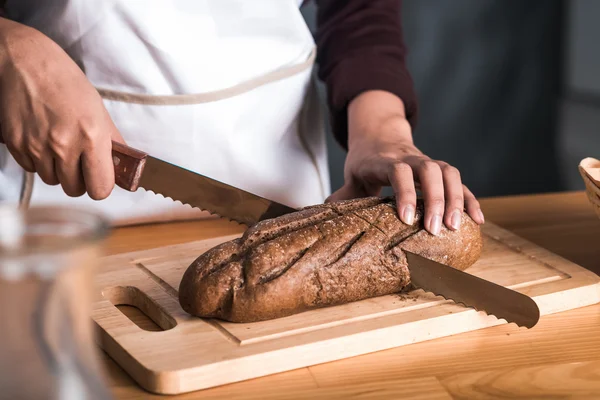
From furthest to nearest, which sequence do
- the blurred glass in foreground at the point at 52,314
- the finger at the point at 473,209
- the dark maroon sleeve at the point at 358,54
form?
the dark maroon sleeve at the point at 358,54 → the finger at the point at 473,209 → the blurred glass in foreground at the point at 52,314

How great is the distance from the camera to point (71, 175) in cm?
127

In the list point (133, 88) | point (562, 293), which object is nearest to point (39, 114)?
point (133, 88)

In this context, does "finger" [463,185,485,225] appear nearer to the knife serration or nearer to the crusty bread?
the crusty bread

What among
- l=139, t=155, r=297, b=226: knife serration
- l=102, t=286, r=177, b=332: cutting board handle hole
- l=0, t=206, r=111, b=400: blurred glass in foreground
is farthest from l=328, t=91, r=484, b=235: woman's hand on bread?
l=0, t=206, r=111, b=400: blurred glass in foreground

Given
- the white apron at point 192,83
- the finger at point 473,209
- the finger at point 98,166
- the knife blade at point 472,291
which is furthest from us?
the white apron at point 192,83

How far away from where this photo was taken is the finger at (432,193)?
1.27m

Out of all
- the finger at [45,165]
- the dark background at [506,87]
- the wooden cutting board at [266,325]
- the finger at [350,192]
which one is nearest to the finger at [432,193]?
the wooden cutting board at [266,325]

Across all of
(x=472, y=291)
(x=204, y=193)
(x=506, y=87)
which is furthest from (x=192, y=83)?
(x=506, y=87)

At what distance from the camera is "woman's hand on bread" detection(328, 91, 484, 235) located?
4.26ft

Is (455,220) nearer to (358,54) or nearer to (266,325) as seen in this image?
(266,325)

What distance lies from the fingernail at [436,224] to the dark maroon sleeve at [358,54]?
0.57 metres

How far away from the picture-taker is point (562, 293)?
1.20 m

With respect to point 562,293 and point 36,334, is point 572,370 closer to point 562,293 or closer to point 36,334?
point 562,293

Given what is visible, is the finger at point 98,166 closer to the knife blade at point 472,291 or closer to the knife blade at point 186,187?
the knife blade at point 186,187
